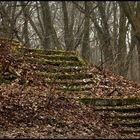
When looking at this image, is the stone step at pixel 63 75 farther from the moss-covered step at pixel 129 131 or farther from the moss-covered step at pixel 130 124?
the moss-covered step at pixel 129 131

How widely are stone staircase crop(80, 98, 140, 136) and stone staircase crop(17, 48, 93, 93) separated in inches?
58.5

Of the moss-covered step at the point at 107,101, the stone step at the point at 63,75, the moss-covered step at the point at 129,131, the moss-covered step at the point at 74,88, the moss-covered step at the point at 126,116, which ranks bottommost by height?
the moss-covered step at the point at 129,131

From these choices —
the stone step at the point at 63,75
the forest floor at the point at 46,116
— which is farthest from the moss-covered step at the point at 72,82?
the forest floor at the point at 46,116

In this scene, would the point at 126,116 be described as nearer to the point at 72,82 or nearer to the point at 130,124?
the point at 130,124

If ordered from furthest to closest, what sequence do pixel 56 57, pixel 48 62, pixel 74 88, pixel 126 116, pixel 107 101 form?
1. pixel 56 57
2. pixel 48 62
3. pixel 74 88
4. pixel 107 101
5. pixel 126 116

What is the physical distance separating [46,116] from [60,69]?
502 cm

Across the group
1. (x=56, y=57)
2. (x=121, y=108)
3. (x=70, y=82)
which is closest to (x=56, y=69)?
(x=70, y=82)

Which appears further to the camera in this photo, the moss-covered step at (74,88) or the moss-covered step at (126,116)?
the moss-covered step at (74,88)

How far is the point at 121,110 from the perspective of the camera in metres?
13.2

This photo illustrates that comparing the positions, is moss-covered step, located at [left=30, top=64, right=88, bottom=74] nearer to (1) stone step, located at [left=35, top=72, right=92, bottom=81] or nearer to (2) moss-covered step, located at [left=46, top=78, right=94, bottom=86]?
(1) stone step, located at [left=35, top=72, right=92, bottom=81]

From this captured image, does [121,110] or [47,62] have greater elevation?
[47,62]

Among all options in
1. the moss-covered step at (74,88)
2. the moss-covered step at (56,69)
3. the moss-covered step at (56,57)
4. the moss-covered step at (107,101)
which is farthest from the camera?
the moss-covered step at (56,57)

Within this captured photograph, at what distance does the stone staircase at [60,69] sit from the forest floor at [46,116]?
804 millimetres

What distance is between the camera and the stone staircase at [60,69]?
1517cm
